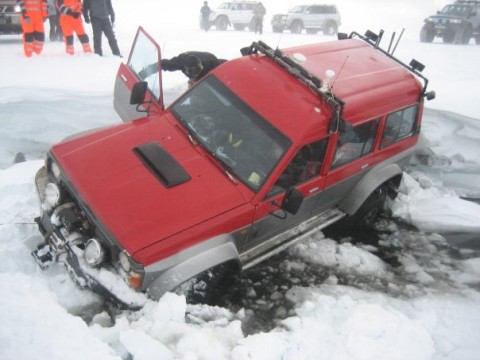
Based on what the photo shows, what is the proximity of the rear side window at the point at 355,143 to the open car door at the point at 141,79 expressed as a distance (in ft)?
6.44

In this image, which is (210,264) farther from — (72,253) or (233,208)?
(72,253)

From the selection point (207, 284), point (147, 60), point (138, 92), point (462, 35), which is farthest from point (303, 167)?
point (462, 35)

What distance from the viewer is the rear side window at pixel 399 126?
4.99 metres

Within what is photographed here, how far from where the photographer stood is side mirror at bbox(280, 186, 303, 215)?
11.8ft

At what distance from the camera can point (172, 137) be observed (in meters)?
4.27

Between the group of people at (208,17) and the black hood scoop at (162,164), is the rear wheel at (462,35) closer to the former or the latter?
the group of people at (208,17)

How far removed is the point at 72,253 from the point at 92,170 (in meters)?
0.73

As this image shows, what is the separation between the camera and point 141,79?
532cm

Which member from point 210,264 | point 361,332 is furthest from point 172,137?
point 361,332

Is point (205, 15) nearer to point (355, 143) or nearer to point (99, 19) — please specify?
point (99, 19)

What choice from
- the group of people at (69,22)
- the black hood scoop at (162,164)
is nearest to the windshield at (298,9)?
the group of people at (69,22)

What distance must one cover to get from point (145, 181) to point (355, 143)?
7.55ft

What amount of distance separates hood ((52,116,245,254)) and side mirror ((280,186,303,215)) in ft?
1.35

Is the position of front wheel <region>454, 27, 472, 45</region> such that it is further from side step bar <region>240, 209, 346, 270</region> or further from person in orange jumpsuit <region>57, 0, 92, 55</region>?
side step bar <region>240, 209, 346, 270</region>
